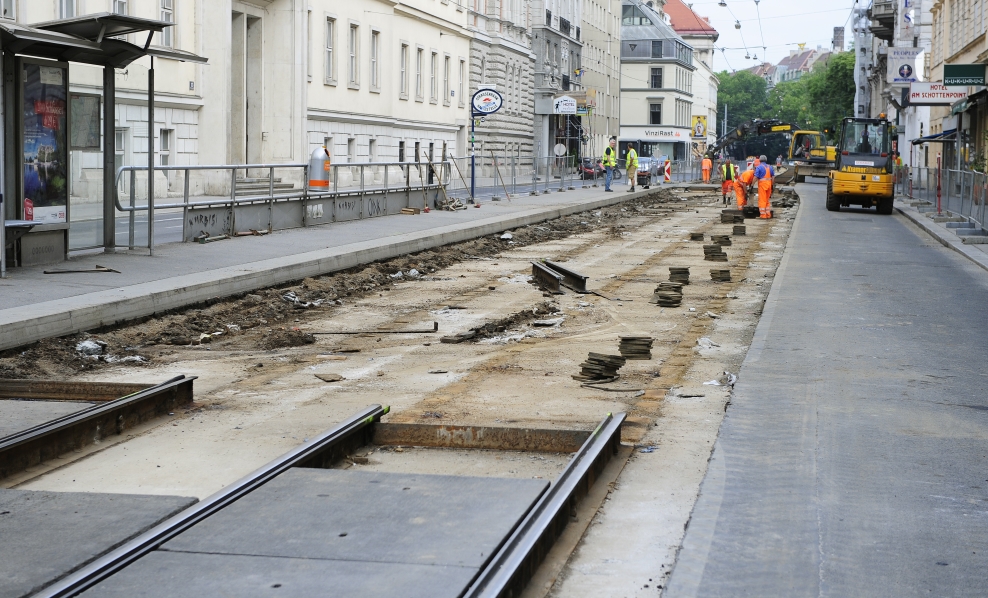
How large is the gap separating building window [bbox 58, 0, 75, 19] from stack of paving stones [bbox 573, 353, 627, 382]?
23078 millimetres

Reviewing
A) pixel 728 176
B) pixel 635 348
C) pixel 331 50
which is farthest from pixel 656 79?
pixel 635 348

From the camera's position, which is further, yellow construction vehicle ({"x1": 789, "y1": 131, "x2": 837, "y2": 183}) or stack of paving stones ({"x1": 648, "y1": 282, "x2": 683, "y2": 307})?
yellow construction vehicle ({"x1": 789, "y1": 131, "x2": 837, "y2": 183})

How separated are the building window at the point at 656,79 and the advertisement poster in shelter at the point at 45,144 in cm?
10992

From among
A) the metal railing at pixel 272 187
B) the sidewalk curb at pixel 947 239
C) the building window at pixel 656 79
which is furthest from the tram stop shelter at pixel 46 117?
the building window at pixel 656 79

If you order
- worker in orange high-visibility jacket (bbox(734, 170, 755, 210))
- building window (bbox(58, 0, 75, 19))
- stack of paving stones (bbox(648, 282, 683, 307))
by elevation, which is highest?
building window (bbox(58, 0, 75, 19))

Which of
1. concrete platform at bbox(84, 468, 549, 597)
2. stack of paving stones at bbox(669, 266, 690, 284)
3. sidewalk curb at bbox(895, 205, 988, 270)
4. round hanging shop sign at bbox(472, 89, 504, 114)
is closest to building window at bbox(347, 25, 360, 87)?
round hanging shop sign at bbox(472, 89, 504, 114)

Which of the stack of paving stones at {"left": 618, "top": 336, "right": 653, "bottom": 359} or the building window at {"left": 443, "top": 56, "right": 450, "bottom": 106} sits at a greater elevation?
the building window at {"left": 443, "top": 56, "right": 450, "bottom": 106}

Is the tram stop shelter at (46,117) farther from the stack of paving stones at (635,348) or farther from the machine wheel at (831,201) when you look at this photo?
the machine wheel at (831,201)

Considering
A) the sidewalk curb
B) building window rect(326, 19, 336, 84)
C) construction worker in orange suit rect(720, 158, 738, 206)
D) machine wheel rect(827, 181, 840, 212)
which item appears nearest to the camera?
the sidewalk curb

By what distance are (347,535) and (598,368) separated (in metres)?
4.39

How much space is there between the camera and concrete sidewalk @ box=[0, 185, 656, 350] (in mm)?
10992

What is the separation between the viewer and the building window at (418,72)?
52750 mm

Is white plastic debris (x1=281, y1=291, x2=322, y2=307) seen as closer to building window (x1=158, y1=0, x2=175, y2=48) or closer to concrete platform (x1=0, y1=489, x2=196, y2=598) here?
concrete platform (x1=0, y1=489, x2=196, y2=598)

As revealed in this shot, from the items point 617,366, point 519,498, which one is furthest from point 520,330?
point 519,498
